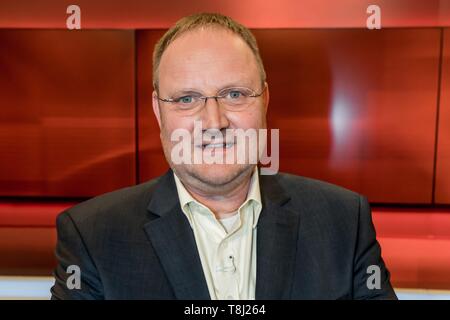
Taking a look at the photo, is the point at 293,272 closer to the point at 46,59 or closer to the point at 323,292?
the point at 323,292

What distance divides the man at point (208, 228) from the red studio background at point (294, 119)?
470 millimetres

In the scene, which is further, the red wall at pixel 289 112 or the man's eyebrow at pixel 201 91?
the red wall at pixel 289 112

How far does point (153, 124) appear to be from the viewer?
4.70 feet

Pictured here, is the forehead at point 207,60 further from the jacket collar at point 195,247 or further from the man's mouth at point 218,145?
the jacket collar at point 195,247

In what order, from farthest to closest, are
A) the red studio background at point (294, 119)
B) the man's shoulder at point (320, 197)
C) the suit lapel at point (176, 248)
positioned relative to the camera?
the red studio background at point (294, 119), the man's shoulder at point (320, 197), the suit lapel at point (176, 248)

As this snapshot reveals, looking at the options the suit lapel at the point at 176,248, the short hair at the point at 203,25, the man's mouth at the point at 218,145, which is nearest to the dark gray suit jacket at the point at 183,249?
the suit lapel at the point at 176,248

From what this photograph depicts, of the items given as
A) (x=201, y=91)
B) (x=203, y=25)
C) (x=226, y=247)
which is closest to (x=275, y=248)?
(x=226, y=247)

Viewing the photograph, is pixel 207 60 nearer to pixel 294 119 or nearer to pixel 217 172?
pixel 217 172

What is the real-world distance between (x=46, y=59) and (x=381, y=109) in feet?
3.32

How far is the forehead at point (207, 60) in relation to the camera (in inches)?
34.8

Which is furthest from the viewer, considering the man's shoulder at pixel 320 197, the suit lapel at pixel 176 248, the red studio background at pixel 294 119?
the red studio background at pixel 294 119

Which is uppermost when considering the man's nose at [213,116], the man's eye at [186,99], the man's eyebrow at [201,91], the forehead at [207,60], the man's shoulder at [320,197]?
the forehead at [207,60]
